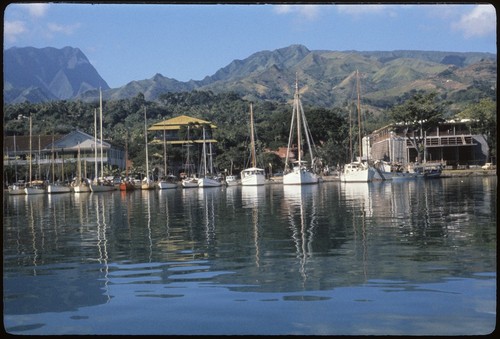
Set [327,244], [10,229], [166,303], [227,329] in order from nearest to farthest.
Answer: [227,329]
[166,303]
[327,244]
[10,229]

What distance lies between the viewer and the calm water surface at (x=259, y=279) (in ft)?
17.7

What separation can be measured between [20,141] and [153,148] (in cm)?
1113

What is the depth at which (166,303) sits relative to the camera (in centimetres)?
626

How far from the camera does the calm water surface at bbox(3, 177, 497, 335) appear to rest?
541 cm

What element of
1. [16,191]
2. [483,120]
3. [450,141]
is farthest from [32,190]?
[450,141]

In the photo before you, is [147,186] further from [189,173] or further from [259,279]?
[259,279]

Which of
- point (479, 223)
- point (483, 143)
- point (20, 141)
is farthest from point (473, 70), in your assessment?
point (479, 223)

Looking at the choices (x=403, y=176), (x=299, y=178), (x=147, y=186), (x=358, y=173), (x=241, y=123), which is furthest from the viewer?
(x=241, y=123)

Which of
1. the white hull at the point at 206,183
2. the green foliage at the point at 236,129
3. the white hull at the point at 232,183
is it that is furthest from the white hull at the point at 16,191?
the white hull at the point at 232,183

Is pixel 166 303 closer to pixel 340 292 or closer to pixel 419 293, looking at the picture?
pixel 340 292

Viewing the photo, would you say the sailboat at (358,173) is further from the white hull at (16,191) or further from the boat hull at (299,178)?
the white hull at (16,191)

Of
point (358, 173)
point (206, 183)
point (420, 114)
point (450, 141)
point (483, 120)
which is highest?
point (420, 114)

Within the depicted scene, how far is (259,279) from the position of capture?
7.43 meters

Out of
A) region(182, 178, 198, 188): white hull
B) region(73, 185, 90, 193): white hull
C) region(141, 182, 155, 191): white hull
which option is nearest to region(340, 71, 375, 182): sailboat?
region(182, 178, 198, 188): white hull
